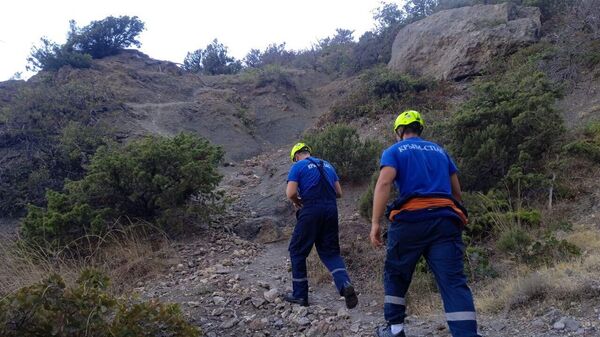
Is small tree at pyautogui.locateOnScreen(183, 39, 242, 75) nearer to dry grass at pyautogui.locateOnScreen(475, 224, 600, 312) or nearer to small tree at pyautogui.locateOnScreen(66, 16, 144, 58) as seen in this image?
small tree at pyautogui.locateOnScreen(66, 16, 144, 58)

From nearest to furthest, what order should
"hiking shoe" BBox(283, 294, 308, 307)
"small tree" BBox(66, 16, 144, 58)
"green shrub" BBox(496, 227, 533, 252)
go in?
"hiking shoe" BBox(283, 294, 308, 307)
"green shrub" BBox(496, 227, 533, 252)
"small tree" BBox(66, 16, 144, 58)

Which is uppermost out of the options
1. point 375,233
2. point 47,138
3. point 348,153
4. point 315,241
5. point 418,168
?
point 47,138

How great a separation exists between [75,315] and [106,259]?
164 inches

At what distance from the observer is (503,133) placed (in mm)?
8648

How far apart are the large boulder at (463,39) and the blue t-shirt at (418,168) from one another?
456 inches

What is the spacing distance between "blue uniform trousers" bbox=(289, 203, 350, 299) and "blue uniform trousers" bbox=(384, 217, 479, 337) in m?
1.50

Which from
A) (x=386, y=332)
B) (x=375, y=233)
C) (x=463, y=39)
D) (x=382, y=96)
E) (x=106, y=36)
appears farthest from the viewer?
(x=106, y=36)

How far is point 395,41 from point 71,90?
34.2 feet

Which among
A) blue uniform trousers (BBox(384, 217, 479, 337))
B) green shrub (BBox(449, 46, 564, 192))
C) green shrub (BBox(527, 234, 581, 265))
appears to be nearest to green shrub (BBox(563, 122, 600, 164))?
green shrub (BBox(449, 46, 564, 192))

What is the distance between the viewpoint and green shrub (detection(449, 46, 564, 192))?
845cm

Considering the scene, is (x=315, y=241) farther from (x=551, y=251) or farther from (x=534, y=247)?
(x=551, y=251)

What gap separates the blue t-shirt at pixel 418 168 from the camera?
13.9ft

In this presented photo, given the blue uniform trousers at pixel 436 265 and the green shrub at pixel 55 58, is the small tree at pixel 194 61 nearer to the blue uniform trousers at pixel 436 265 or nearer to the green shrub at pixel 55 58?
the green shrub at pixel 55 58

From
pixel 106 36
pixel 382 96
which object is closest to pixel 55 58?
pixel 106 36
